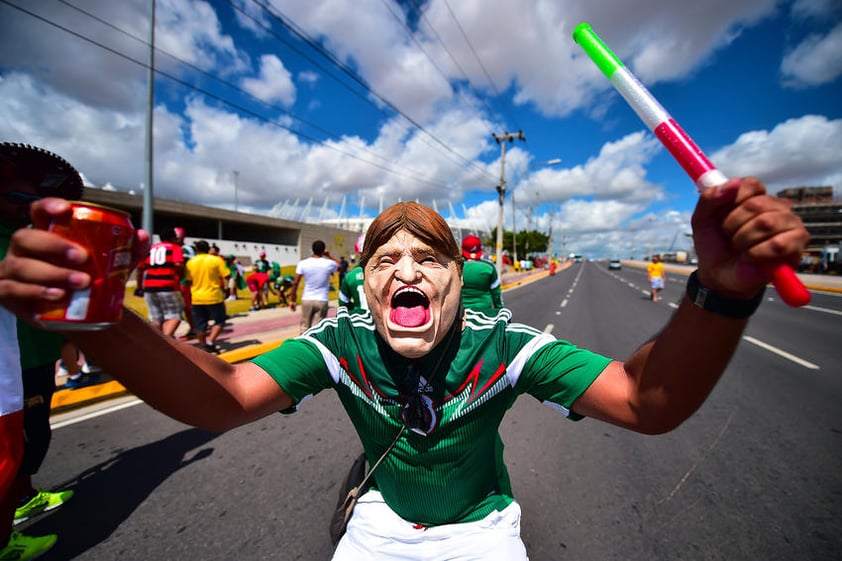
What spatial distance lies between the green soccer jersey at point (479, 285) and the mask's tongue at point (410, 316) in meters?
2.77

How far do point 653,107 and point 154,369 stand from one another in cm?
135

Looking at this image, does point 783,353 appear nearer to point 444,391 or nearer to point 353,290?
point 353,290

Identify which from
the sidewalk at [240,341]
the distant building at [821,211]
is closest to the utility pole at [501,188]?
the sidewalk at [240,341]

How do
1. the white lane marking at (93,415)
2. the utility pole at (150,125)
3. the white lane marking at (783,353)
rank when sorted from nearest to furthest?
the white lane marking at (93,415) → the white lane marking at (783,353) → the utility pole at (150,125)

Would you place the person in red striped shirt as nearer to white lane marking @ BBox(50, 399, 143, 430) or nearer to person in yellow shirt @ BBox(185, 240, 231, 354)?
person in yellow shirt @ BBox(185, 240, 231, 354)

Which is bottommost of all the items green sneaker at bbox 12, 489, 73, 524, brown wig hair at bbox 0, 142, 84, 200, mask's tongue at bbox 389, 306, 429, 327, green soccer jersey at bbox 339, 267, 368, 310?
green sneaker at bbox 12, 489, 73, 524

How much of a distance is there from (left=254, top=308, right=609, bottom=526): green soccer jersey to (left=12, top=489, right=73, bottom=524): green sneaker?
2.38m

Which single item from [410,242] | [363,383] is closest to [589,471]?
[363,383]

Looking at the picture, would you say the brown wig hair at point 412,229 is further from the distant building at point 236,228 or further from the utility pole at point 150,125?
the distant building at point 236,228

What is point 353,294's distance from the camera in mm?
4047

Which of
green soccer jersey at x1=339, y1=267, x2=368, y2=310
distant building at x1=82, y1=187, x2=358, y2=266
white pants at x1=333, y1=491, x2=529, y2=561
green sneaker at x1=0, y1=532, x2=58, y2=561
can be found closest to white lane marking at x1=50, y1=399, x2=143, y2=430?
green sneaker at x1=0, y1=532, x2=58, y2=561

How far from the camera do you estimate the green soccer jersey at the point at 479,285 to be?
3910 millimetres

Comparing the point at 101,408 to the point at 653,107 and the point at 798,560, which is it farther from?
the point at 798,560

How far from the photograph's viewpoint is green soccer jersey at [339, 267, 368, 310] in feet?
12.7
